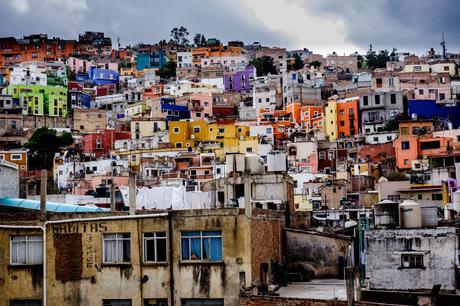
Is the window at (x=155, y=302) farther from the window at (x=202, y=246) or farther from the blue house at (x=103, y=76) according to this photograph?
the blue house at (x=103, y=76)

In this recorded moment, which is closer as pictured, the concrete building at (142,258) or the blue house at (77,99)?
the concrete building at (142,258)

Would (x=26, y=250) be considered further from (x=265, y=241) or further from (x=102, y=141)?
(x=102, y=141)

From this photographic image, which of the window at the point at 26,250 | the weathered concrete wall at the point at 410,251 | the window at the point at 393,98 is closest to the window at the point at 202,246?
the window at the point at 26,250

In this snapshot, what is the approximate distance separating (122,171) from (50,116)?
32895 mm

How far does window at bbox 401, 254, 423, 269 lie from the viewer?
25828mm

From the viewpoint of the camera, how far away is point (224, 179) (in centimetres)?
3077

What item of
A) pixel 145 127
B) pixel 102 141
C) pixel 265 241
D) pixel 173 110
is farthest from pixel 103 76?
pixel 265 241

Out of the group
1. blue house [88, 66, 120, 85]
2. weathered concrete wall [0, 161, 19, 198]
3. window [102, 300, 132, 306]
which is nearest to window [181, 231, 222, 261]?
window [102, 300, 132, 306]

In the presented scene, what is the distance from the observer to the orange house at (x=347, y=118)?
8581cm

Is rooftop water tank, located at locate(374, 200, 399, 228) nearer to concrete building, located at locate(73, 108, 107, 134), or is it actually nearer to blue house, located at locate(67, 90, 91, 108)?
concrete building, located at locate(73, 108, 107, 134)

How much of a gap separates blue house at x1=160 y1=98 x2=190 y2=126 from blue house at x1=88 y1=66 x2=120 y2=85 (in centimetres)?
3796

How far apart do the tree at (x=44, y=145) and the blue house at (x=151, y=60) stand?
56.7m

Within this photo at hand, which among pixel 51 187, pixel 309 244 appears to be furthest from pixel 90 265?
pixel 51 187

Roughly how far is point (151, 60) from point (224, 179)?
12296 cm
